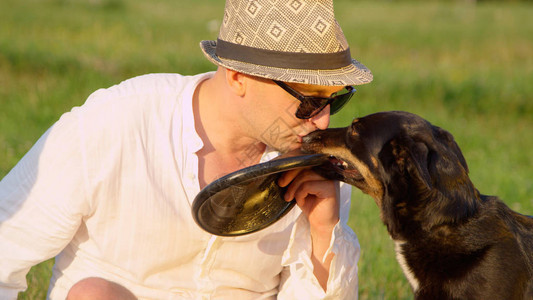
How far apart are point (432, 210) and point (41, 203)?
202 centimetres

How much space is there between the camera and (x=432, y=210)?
11.3 feet

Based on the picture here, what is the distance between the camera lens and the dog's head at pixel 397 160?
3359 mm

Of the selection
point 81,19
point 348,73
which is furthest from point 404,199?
point 81,19

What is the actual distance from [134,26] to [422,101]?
766 centimetres

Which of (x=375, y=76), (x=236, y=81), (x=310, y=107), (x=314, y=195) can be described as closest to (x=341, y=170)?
(x=314, y=195)

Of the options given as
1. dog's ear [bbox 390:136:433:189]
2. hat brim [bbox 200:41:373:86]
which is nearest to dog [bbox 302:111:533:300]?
dog's ear [bbox 390:136:433:189]

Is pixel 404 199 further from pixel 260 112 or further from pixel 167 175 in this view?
pixel 167 175

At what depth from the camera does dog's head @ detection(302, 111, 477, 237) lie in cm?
336

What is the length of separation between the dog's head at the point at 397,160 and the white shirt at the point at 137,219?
33 centimetres

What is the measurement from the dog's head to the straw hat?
423 mm

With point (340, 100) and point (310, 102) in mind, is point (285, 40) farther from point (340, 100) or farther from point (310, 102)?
point (340, 100)

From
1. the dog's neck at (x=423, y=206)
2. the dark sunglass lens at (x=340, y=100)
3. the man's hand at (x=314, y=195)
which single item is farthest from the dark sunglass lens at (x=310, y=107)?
the dog's neck at (x=423, y=206)

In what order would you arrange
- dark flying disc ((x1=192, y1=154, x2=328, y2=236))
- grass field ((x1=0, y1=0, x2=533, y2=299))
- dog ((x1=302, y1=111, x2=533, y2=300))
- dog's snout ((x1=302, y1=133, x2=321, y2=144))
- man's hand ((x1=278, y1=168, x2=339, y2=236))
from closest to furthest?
dark flying disc ((x1=192, y1=154, x2=328, y2=236)), dog ((x1=302, y1=111, x2=533, y2=300)), man's hand ((x1=278, y1=168, x2=339, y2=236)), dog's snout ((x1=302, y1=133, x2=321, y2=144)), grass field ((x1=0, y1=0, x2=533, y2=299))

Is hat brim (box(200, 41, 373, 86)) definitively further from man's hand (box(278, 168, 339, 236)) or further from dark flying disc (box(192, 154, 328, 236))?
man's hand (box(278, 168, 339, 236))
